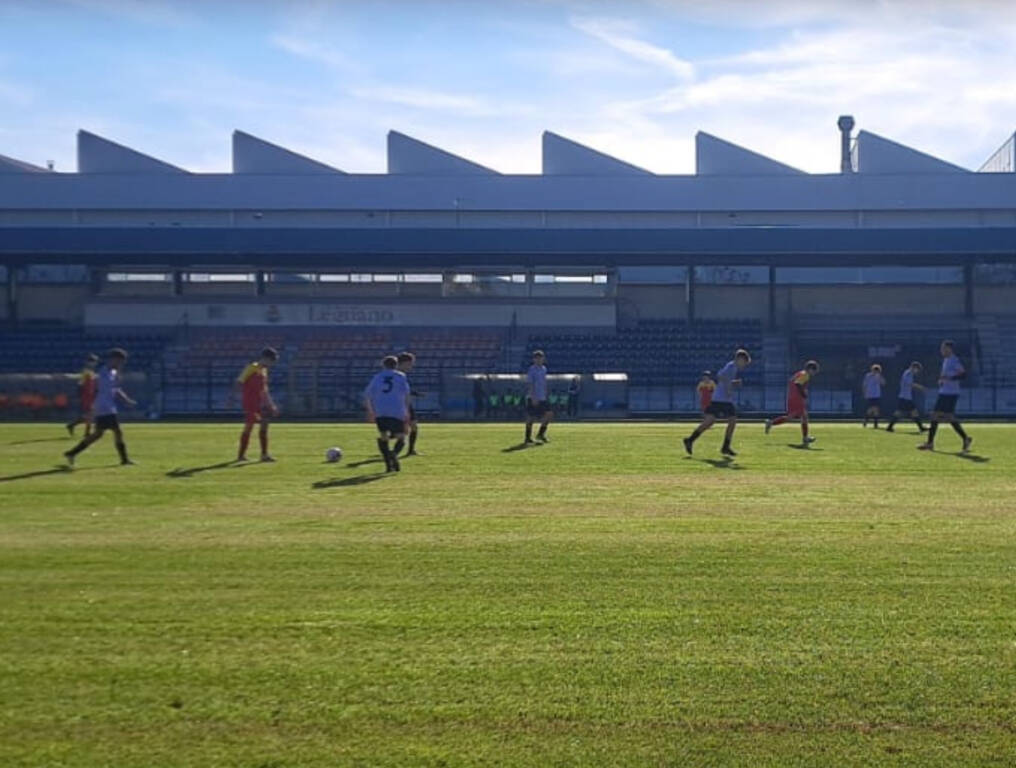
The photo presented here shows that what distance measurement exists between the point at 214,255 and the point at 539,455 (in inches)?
1407

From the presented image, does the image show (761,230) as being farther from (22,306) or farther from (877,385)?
(22,306)

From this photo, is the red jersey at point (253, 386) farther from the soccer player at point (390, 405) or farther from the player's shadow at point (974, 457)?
the player's shadow at point (974, 457)

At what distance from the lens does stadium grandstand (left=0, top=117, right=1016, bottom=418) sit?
162ft

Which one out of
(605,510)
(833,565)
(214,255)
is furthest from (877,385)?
(214,255)

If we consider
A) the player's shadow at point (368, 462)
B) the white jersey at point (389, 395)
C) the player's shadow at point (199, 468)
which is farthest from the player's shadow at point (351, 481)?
the player's shadow at point (199, 468)

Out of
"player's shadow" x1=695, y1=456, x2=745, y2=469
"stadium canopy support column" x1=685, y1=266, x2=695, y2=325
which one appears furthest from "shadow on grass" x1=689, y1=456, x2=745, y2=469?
"stadium canopy support column" x1=685, y1=266, x2=695, y2=325

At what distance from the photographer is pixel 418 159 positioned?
210 feet

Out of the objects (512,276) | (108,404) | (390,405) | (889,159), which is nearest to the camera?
(390,405)

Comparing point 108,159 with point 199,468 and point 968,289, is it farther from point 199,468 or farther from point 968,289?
point 199,468

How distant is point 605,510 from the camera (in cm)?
1116

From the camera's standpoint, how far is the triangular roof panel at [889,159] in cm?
Answer: 6209

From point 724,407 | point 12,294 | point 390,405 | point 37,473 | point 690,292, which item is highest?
point 12,294

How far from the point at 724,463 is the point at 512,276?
38367mm

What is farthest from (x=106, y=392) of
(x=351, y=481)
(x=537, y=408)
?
(x=537, y=408)
